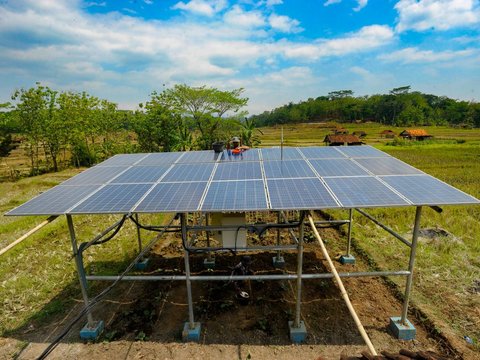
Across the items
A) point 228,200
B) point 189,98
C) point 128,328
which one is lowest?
point 128,328

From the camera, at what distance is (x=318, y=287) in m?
7.98

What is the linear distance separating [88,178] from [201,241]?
A: 526 cm

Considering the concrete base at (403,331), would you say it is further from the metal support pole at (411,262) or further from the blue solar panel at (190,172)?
the blue solar panel at (190,172)

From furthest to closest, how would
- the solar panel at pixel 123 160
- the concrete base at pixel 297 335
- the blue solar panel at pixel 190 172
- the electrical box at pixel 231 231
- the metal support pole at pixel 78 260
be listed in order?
the solar panel at pixel 123 160 → the blue solar panel at pixel 190 172 → the electrical box at pixel 231 231 → the concrete base at pixel 297 335 → the metal support pole at pixel 78 260

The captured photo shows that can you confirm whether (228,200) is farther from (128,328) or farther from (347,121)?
(347,121)

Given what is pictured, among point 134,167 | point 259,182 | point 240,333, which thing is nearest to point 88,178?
point 134,167

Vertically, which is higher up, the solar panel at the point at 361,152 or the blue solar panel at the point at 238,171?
the solar panel at the point at 361,152

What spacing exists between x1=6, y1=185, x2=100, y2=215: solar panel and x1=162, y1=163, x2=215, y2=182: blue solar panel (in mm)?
1793

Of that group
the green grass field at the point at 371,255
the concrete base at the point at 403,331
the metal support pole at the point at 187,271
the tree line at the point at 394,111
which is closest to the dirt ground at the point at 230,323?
the concrete base at the point at 403,331

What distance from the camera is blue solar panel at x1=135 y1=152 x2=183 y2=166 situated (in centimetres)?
852

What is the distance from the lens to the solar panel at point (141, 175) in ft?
22.6

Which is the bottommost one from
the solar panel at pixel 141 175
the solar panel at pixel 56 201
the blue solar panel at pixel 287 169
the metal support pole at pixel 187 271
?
the metal support pole at pixel 187 271

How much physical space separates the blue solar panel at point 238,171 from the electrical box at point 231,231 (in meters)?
0.99

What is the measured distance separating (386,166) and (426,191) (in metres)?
1.81
